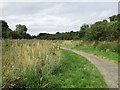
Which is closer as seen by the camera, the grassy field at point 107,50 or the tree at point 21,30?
the grassy field at point 107,50

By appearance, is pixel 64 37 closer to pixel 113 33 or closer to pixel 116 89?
pixel 113 33

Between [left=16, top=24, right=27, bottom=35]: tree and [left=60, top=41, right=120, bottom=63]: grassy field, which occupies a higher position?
[left=16, top=24, right=27, bottom=35]: tree

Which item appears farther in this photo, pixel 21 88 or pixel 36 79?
pixel 36 79

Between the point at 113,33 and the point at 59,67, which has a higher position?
the point at 113,33

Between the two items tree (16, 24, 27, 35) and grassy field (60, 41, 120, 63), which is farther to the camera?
tree (16, 24, 27, 35)

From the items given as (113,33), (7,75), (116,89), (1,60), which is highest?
(113,33)

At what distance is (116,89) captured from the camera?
4398mm

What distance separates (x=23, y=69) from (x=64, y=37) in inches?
1916

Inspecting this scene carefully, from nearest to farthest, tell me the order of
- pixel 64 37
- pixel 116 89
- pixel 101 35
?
pixel 116 89 → pixel 101 35 → pixel 64 37

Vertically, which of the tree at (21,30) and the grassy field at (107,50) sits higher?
the tree at (21,30)

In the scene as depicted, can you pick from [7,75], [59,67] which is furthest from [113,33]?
[7,75]

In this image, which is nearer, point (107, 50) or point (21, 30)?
point (107, 50)

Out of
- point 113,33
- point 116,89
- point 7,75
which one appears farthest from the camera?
point 113,33

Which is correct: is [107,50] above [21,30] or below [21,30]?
below
